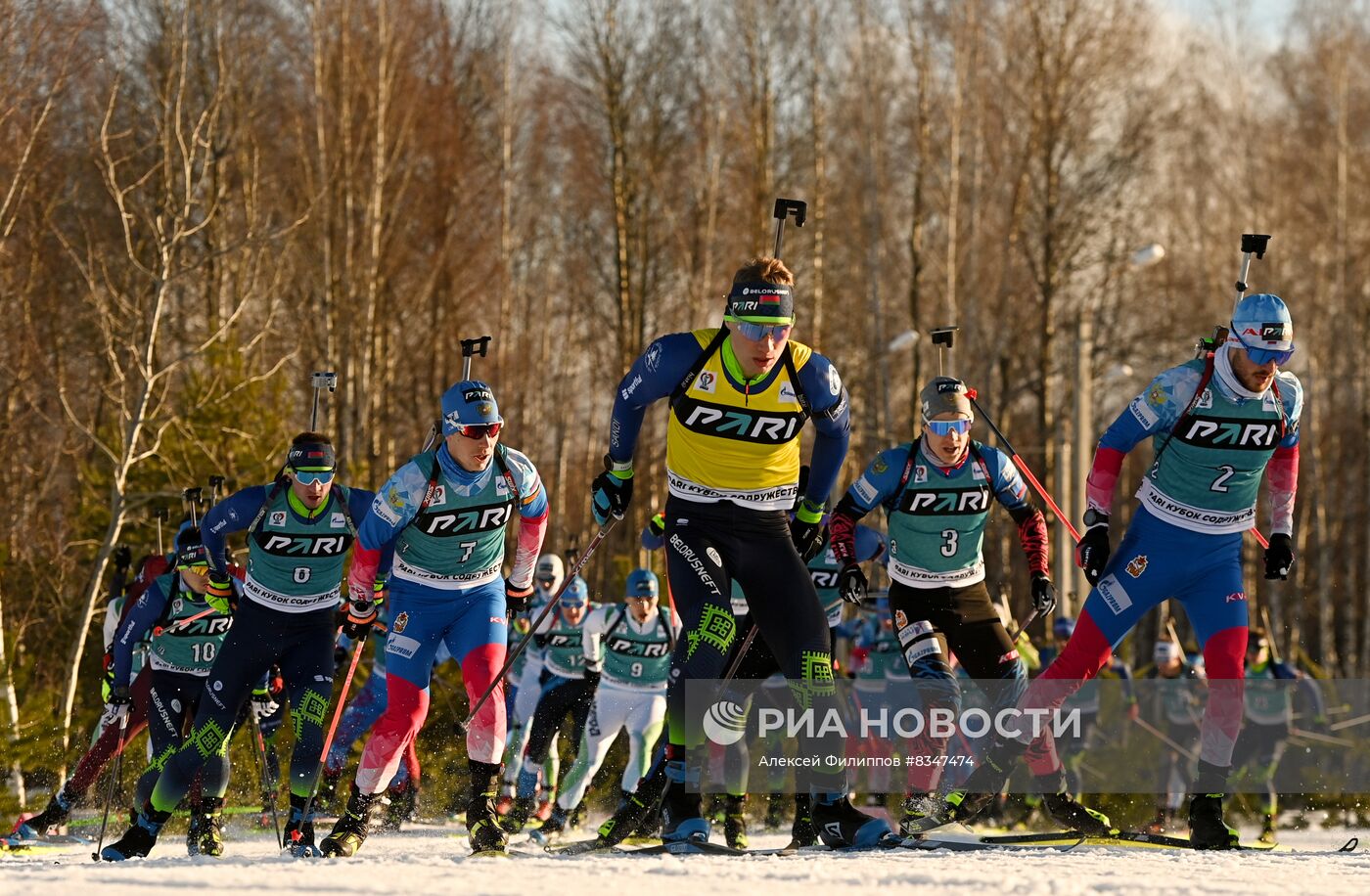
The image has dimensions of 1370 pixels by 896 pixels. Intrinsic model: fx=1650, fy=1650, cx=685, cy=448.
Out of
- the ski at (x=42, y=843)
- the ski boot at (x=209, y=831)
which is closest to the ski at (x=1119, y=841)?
the ski boot at (x=209, y=831)

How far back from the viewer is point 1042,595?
8547mm

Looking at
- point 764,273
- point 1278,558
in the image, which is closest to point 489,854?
point 764,273

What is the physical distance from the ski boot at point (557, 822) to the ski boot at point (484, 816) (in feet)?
15.2

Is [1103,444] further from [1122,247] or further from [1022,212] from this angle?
[1122,247]

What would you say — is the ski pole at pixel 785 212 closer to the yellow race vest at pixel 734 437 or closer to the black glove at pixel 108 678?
the yellow race vest at pixel 734 437

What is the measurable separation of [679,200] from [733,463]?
2303 centimetres

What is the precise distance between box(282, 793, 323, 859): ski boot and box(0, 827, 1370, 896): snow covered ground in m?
1.13

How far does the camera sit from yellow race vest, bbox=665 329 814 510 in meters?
6.84

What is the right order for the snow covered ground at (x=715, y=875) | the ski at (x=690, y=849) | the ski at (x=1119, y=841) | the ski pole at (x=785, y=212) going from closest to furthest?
the snow covered ground at (x=715, y=875) < the ski at (x=690, y=849) < the ski pole at (x=785, y=212) < the ski at (x=1119, y=841)

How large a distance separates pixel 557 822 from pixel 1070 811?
507 cm

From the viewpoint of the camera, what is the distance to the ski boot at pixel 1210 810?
7.64m

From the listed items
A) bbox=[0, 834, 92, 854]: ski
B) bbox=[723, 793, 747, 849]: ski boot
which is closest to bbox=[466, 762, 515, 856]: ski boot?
bbox=[723, 793, 747, 849]: ski boot

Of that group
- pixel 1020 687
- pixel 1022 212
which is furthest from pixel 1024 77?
pixel 1020 687

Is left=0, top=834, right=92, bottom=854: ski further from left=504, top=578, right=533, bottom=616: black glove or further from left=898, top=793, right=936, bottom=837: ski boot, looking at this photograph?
left=898, top=793, right=936, bottom=837: ski boot
